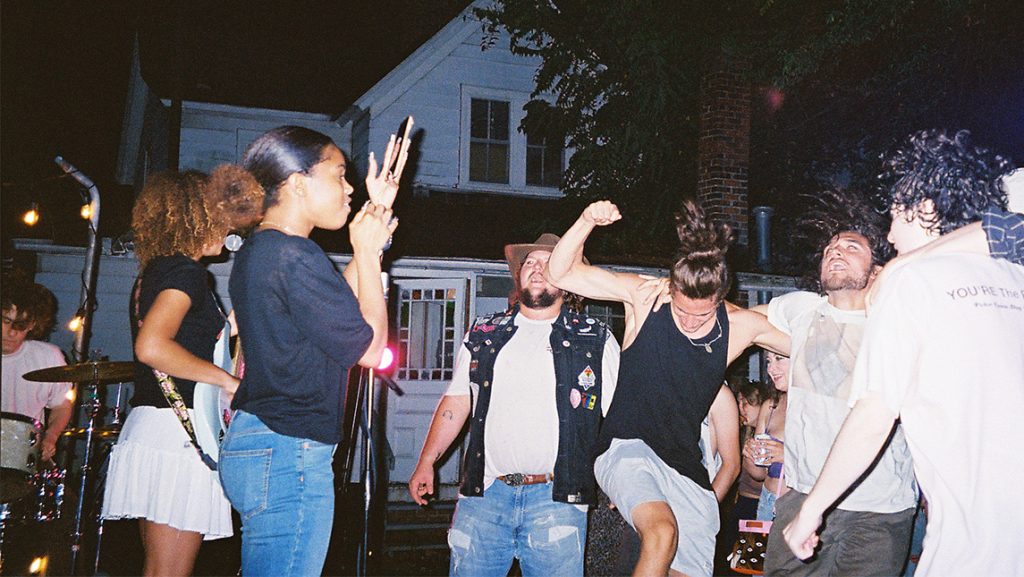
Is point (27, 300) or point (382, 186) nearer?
point (382, 186)

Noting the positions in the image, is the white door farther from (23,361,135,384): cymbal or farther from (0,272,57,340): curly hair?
(23,361,135,384): cymbal

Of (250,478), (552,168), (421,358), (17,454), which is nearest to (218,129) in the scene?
(421,358)

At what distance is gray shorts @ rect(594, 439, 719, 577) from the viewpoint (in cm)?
378

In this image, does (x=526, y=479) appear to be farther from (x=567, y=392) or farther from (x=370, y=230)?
(x=370, y=230)

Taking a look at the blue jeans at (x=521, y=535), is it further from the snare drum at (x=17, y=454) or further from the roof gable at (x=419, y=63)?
the roof gable at (x=419, y=63)

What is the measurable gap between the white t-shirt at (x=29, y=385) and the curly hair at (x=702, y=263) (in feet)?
18.3

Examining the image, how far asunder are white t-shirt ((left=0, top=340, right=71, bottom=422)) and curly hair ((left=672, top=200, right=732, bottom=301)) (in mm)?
5564

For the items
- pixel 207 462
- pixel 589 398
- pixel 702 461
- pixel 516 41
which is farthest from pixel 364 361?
pixel 516 41

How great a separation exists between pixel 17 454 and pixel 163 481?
9.19 feet

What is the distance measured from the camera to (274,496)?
7.87 ft

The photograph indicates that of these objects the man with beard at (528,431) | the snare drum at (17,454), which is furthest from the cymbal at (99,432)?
the man with beard at (528,431)

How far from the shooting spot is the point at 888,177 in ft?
11.4

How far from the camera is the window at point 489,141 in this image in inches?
536

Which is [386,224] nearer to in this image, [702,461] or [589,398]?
[589,398]
